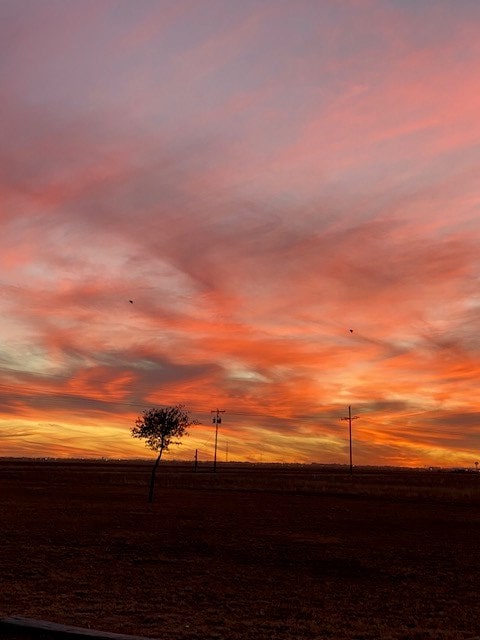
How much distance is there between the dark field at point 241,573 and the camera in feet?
42.3

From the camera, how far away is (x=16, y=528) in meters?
28.7

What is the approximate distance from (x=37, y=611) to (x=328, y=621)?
6.33m

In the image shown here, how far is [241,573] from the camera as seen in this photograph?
62.7ft

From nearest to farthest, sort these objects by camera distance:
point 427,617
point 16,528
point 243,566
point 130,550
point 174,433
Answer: point 427,617 < point 243,566 < point 130,550 < point 16,528 < point 174,433

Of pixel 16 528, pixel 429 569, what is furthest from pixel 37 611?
pixel 16 528

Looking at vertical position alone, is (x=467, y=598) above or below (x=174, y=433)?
below

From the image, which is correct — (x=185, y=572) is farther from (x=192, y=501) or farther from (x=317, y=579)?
(x=192, y=501)

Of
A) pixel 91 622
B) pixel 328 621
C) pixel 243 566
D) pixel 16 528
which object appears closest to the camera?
pixel 91 622

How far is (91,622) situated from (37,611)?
4.93 feet

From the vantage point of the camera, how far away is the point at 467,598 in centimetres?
1641

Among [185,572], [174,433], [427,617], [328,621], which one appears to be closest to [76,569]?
[185,572]

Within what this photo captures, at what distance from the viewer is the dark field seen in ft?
42.3

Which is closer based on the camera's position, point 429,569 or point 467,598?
point 467,598

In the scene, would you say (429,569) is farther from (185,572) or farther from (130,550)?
(130,550)
